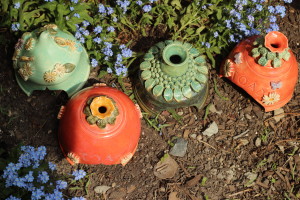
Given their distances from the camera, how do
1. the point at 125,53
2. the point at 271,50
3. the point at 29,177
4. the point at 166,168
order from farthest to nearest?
the point at 166,168
the point at 125,53
the point at 271,50
the point at 29,177

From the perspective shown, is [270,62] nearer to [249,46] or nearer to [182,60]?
[249,46]

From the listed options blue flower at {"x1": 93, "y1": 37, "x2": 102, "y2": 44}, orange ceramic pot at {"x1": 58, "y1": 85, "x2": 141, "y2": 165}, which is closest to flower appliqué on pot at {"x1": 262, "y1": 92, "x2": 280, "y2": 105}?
orange ceramic pot at {"x1": 58, "y1": 85, "x2": 141, "y2": 165}

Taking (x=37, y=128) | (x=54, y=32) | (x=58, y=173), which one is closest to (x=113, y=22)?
(x=54, y=32)

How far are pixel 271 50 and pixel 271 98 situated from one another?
492mm

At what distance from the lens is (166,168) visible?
3434mm

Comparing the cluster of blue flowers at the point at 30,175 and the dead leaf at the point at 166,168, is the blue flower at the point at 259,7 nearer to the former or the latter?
the dead leaf at the point at 166,168

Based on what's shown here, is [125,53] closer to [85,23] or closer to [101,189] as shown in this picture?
[85,23]

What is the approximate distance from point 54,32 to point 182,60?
3.37 feet

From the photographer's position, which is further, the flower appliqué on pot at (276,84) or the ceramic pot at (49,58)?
the flower appliqué on pot at (276,84)

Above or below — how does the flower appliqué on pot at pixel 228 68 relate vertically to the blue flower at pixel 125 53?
below

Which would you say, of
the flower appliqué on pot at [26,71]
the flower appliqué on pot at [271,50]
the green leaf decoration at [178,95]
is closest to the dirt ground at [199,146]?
the flower appliqué on pot at [26,71]

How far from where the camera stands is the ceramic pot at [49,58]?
310 cm

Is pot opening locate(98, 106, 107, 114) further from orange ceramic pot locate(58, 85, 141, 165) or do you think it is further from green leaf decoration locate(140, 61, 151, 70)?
green leaf decoration locate(140, 61, 151, 70)

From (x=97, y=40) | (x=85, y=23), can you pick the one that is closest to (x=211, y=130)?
(x=97, y=40)
